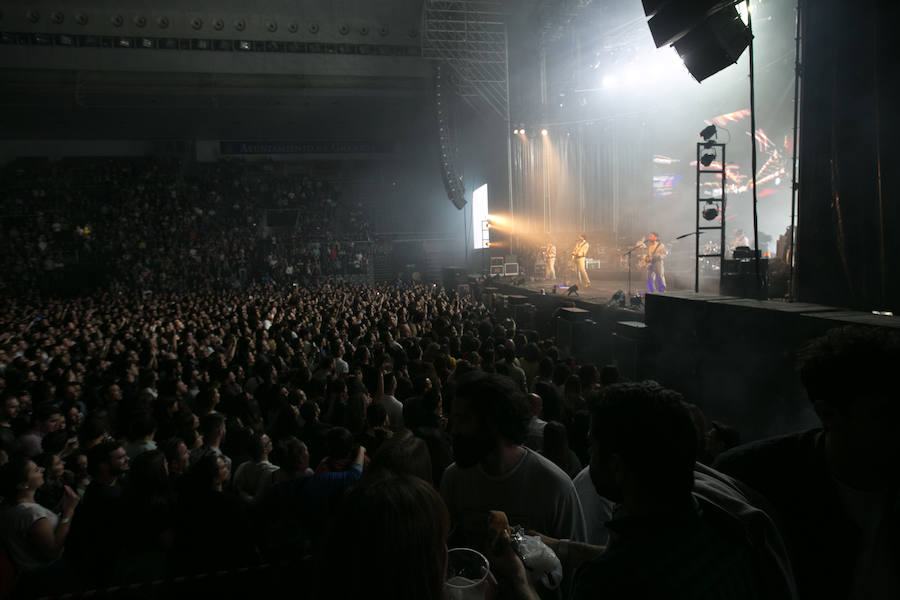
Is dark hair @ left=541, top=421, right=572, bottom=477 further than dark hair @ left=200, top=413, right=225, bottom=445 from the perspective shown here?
No

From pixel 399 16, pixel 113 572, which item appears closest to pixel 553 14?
pixel 399 16

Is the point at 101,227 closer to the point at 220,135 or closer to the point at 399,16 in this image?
the point at 220,135

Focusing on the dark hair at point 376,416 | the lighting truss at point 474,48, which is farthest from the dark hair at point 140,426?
the lighting truss at point 474,48

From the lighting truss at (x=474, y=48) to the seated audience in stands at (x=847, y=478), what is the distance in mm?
19628

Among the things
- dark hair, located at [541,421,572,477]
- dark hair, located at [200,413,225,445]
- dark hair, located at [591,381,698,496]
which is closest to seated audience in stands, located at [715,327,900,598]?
dark hair, located at [591,381,698,496]

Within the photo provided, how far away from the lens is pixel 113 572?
2.46 metres

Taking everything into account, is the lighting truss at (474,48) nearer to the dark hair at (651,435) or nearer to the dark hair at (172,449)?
the dark hair at (172,449)

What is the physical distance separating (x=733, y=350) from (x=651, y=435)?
16.8 ft

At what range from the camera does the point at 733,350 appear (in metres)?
5.61

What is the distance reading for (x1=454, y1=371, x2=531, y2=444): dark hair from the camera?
214 centimetres

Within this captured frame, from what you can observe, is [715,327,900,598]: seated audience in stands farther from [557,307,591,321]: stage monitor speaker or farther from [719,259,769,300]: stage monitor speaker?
[557,307,591,321]: stage monitor speaker

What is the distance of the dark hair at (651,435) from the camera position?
3.83ft

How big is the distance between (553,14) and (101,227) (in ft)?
76.6

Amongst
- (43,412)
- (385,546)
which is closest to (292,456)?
(385,546)
